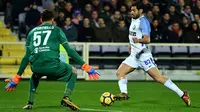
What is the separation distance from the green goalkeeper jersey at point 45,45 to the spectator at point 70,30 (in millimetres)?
9903

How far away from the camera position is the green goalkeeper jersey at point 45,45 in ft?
35.0

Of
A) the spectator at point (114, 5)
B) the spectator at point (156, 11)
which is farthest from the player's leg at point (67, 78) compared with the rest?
the spectator at point (114, 5)

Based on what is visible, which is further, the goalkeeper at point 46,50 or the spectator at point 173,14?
the spectator at point 173,14

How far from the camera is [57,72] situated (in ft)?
35.3

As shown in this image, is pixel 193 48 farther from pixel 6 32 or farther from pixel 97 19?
pixel 6 32

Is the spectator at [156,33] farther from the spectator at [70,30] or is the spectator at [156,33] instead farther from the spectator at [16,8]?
the spectator at [16,8]

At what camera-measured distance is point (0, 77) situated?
20188 millimetres

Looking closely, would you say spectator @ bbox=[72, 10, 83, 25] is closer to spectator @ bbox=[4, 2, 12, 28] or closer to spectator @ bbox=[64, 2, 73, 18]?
spectator @ bbox=[64, 2, 73, 18]

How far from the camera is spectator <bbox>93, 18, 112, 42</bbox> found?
2108cm

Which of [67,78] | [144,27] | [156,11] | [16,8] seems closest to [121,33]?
[156,11]

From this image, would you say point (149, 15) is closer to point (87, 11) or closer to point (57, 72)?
point (87, 11)

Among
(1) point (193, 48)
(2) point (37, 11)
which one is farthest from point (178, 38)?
(2) point (37, 11)

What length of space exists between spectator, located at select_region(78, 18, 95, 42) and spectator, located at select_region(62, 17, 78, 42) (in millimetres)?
262

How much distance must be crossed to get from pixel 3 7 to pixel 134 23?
35.2 ft
